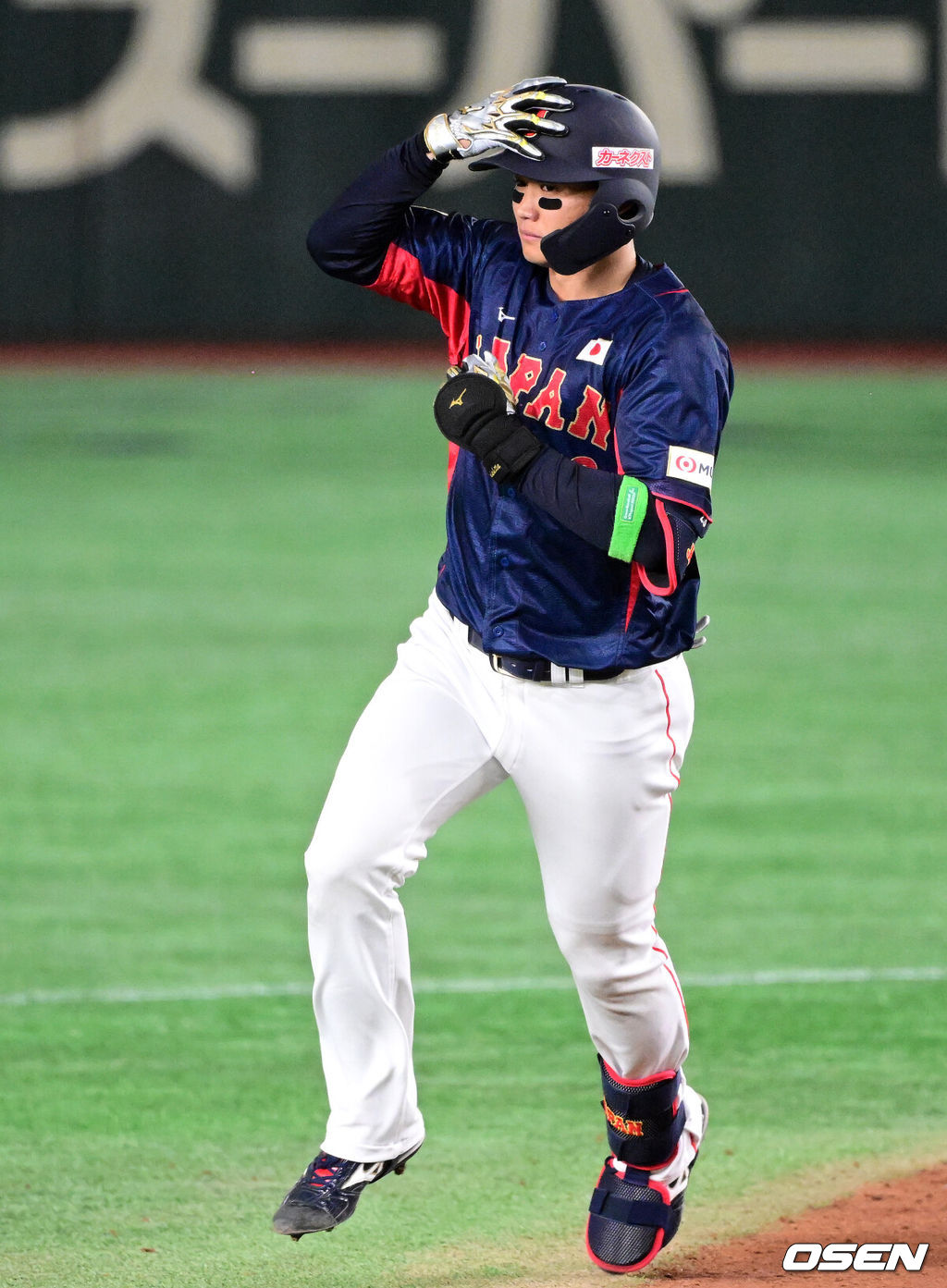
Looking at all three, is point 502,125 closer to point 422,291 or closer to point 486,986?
point 422,291

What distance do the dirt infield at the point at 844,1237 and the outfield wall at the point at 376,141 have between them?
14.8 metres

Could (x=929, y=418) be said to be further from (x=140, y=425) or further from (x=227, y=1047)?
(x=227, y=1047)

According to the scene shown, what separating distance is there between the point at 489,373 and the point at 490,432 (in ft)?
Answer: 0.61

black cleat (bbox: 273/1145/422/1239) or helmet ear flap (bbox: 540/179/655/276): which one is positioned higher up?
helmet ear flap (bbox: 540/179/655/276)

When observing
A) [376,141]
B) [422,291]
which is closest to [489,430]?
[422,291]

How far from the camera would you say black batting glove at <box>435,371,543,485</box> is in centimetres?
416

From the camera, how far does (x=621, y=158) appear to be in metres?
4.33

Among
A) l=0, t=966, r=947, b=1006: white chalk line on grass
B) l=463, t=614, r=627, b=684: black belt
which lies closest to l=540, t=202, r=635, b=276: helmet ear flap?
l=463, t=614, r=627, b=684: black belt

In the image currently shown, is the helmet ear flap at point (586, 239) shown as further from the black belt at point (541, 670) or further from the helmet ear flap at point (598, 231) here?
the black belt at point (541, 670)

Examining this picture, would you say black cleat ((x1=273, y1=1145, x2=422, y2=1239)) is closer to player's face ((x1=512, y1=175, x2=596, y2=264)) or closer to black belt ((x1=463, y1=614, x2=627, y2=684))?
black belt ((x1=463, y1=614, x2=627, y2=684))

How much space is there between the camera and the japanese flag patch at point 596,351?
425 centimetres

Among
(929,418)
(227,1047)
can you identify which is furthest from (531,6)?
(227,1047)

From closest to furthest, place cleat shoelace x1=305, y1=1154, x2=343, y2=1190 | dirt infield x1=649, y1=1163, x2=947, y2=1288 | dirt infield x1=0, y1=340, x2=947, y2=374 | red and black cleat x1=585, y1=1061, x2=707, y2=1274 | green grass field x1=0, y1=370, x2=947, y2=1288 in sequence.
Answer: cleat shoelace x1=305, y1=1154, x2=343, y2=1190 → dirt infield x1=649, y1=1163, x2=947, y2=1288 → red and black cleat x1=585, y1=1061, x2=707, y2=1274 → green grass field x1=0, y1=370, x2=947, y2=1288 → dirt infield x1=0, y1=340, x2=947, y2=374

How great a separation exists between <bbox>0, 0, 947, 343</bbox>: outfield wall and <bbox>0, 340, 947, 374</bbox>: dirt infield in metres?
0.22
